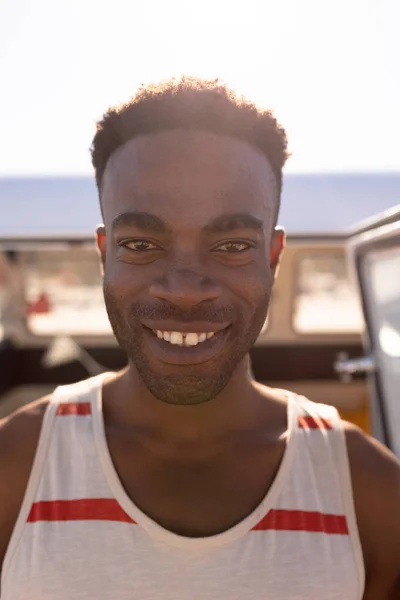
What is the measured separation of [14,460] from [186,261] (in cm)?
54

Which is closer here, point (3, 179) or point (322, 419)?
point (322, 419)

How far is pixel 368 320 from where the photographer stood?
2.38 meters

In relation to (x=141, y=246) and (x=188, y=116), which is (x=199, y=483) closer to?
(x=141, y=246)

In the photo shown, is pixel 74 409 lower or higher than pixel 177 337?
lower

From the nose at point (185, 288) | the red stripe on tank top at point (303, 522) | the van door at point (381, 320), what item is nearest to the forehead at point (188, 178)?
the nose at point (185, 288)

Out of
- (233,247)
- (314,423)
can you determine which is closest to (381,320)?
(314,423)

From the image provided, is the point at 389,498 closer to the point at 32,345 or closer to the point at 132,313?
the point at 132,313

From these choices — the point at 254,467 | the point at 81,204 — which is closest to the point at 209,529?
the point at 254,467

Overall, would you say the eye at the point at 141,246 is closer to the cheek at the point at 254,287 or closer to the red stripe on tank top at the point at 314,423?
the cheek at the point at 254,287

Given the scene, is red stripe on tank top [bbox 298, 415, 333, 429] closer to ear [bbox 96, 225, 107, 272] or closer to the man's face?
the man's face

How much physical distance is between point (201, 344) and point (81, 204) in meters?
4.19

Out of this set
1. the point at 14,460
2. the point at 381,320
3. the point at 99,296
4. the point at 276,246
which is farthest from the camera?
the point at 99,296

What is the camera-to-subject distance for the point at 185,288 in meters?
1.02

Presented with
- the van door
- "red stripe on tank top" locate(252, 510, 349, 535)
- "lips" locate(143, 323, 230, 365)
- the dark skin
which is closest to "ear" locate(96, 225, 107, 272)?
the dark skin
